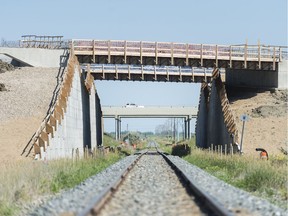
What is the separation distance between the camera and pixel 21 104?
4300 centimetres

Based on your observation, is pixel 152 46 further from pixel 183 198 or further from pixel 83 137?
pixel 183 198

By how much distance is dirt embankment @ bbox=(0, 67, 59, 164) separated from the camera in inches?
1345

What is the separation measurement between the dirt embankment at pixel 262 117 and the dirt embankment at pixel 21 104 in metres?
14.7

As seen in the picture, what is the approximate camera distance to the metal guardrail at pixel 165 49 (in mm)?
46969

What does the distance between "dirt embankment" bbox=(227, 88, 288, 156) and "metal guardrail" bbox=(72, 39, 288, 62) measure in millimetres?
4167

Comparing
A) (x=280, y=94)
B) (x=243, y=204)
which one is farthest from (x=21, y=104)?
(x=243, y=204)

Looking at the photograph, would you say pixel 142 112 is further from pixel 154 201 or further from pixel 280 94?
pixel 154 201

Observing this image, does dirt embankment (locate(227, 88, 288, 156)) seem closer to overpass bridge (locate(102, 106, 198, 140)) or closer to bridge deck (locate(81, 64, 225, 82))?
bridge deck (locate(81, 64, 225, 82))

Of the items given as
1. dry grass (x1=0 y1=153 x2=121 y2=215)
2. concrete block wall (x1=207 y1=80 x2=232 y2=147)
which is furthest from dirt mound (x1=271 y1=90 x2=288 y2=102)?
dry grass (x1=0 y1=153 x2=121 y2=215)

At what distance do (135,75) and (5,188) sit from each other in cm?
3952

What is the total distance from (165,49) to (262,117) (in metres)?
9.94

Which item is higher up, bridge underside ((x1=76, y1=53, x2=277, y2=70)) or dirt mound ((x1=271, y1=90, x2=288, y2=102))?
bridge underside ((x1=76, y1=53, x2=277, y2=70))

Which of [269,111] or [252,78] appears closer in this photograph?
[269,111]

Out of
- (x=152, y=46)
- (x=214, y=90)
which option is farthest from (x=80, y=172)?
(x=214, y=90)
